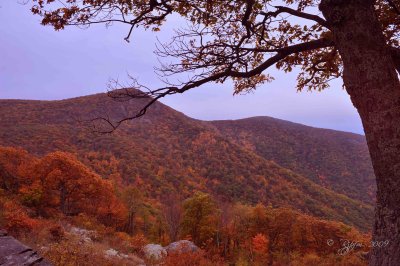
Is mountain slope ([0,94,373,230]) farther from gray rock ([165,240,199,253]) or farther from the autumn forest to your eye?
gray rock ([165,240,199,253])

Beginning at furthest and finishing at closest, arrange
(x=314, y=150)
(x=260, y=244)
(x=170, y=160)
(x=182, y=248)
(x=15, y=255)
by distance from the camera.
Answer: (x=314, y=150) < (x=170, y=160) < (x=260, y=244) < (x=182, y=248) < (x=15, y=255)

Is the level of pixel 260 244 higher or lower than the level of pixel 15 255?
lower

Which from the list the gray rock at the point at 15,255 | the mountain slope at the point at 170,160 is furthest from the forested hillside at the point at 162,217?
the gray rock at the point at 15,255

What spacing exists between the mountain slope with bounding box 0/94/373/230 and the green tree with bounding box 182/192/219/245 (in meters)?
15.4

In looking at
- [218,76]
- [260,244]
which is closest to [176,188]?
[260,244]

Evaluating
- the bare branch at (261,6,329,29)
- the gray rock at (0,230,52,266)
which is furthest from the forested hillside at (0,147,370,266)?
the bare branch at (261,6,329,29)

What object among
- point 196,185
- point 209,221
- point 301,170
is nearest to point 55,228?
point 209,221

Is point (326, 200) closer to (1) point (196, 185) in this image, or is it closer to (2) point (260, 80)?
(1) point (196, 185)

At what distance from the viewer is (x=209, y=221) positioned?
110ft

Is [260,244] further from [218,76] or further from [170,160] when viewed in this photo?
[170,160]

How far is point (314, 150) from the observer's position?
9806 centimetres

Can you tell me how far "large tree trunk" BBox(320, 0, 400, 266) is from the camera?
2.62m

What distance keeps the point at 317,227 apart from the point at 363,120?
30.3 meters

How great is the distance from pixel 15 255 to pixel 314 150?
10067 centimetres
